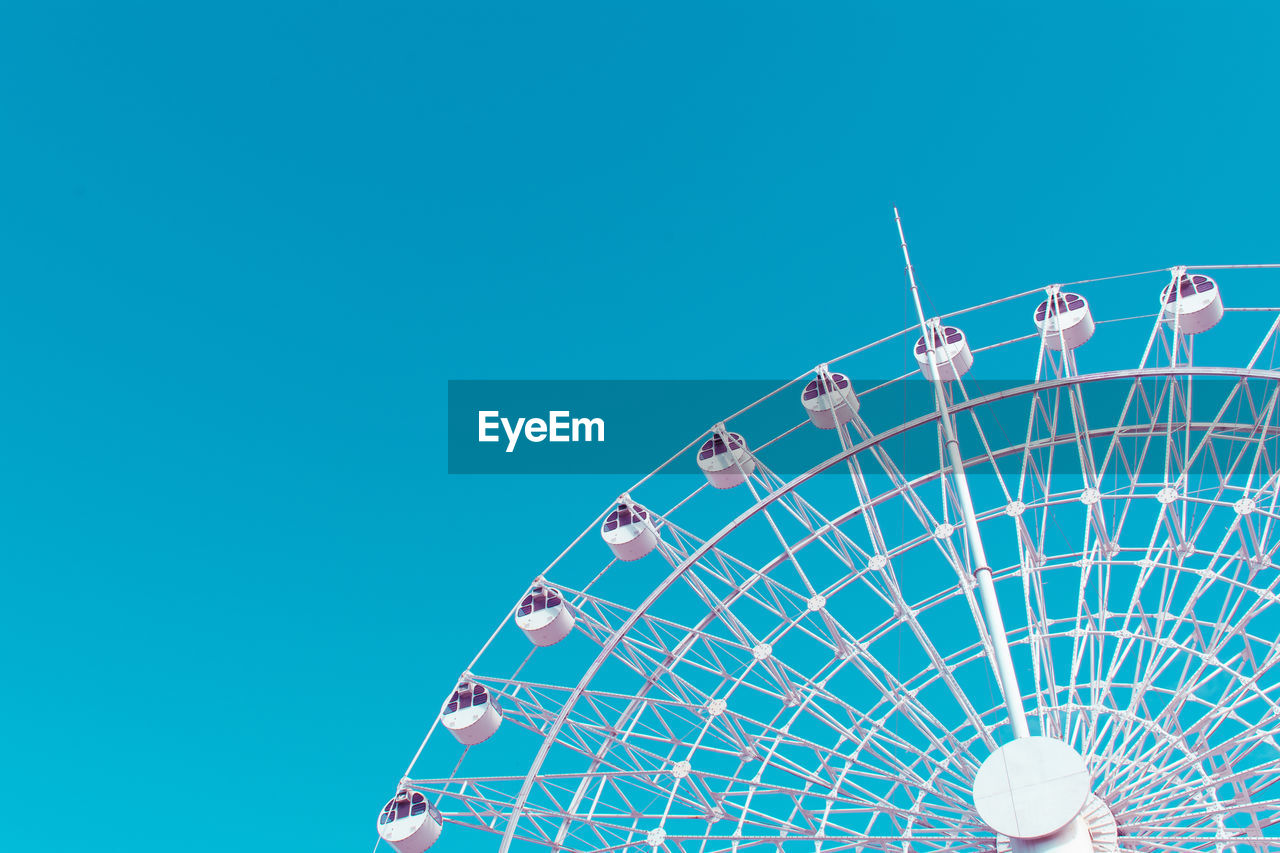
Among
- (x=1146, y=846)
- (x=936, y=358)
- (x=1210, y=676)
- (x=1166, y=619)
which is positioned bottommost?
(x=1146, y=846)

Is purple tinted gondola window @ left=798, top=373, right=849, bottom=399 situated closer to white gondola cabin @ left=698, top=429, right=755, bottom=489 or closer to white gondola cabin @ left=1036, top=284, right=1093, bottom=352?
white gondola cabin @ left=698, top=429, right=755, bottom=489

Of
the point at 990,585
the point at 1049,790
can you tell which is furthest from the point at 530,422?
the point at 1049,790

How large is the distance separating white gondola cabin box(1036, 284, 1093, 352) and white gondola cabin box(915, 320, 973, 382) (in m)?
1.82

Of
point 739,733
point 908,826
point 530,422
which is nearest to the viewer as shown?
point 908,826

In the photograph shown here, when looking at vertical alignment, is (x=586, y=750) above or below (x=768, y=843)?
above

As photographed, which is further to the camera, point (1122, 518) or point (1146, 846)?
point (1122, 518)

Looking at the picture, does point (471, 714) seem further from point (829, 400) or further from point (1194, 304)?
point (1194, 304)

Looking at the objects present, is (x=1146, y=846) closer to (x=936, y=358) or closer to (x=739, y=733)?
(x=739, y=733)

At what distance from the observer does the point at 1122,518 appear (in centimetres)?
2767

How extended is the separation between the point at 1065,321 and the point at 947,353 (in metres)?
2.76

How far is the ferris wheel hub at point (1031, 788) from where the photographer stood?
22.3 m

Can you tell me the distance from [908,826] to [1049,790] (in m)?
4.40

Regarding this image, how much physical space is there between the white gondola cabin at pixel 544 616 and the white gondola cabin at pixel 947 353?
10742 millimetres

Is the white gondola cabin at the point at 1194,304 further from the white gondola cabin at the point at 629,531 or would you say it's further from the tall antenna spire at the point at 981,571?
the white gondola cabin at the point at 629,531
